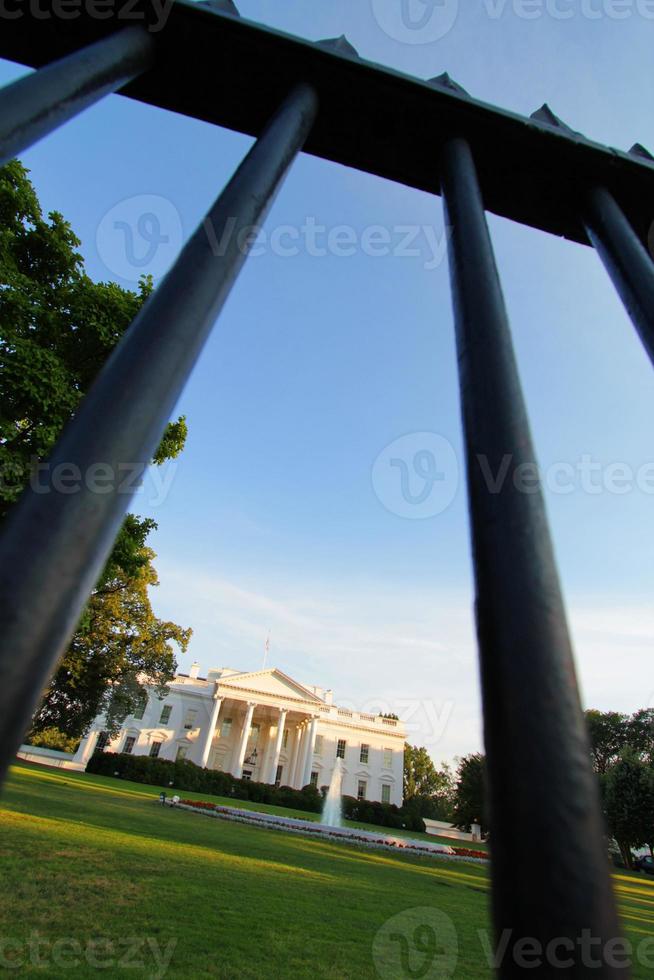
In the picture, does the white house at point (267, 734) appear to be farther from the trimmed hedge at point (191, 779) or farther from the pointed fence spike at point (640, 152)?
the pointed fence spike at point (640, 152)

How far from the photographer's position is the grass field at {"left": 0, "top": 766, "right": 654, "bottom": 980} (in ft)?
12.8

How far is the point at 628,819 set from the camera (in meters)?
32.5

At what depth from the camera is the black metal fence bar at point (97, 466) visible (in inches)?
27.7

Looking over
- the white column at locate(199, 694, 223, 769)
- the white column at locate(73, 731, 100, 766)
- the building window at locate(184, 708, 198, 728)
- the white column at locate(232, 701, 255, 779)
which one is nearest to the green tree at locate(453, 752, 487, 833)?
the white column at locate(232, 701, 255, 779)

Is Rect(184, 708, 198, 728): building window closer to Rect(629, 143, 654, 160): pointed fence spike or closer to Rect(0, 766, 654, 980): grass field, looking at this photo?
Rect(0, 766, 654, 980): grass field

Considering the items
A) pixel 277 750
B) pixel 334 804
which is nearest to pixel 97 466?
pixel 334 804

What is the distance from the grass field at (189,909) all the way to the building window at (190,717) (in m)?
51.2

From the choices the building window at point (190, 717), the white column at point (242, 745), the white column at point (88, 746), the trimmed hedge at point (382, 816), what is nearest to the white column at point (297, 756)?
the white column at point (242, 745)

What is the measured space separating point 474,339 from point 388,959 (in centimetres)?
576

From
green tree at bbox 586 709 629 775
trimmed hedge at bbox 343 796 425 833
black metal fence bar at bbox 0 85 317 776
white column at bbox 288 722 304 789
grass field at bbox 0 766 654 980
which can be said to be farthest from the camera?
white column at bbox 288 722 304 789

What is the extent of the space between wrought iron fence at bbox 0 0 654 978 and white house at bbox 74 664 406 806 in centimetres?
5721

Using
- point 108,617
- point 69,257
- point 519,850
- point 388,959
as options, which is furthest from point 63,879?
point 108,617

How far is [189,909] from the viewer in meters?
5.14

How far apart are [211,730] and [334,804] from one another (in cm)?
1712
